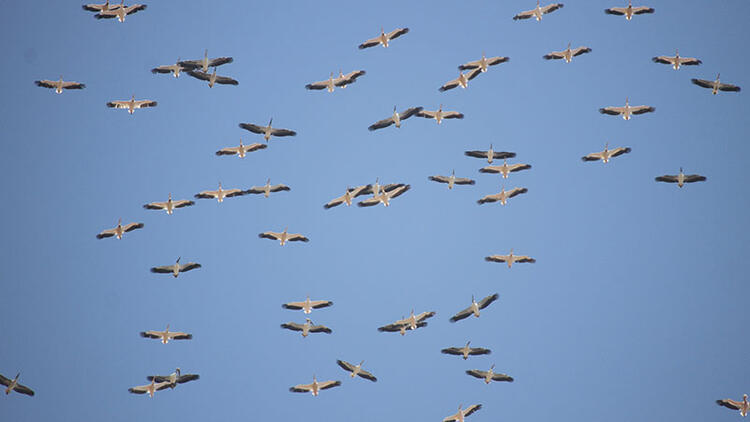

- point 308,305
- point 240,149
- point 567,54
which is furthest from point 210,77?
point 567,54

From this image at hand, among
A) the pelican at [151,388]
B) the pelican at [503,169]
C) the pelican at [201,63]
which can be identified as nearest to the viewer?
the pelican at [201,63]

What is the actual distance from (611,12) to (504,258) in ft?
28.2

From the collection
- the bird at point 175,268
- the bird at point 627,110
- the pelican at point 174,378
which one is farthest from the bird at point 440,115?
the pelican at point 174,378

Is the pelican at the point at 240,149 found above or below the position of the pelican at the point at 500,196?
above

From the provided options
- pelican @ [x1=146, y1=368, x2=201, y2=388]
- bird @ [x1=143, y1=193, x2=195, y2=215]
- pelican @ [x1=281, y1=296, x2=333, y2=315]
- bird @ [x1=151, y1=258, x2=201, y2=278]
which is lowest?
pelican @ [x1=146, y1=368, x2=201, y2=388]

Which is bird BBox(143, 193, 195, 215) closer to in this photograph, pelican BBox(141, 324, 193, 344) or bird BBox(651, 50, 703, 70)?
pelican BBox(141, 324, 193, 344)

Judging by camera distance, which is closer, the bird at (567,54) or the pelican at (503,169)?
the bird at (567,54)

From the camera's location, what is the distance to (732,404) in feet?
88.5

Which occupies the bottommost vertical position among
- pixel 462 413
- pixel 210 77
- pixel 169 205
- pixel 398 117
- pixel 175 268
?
pixel 462 413

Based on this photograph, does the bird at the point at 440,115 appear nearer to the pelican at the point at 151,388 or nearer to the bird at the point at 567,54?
the bird at the point at 567,54

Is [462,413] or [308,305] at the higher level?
[308,305]

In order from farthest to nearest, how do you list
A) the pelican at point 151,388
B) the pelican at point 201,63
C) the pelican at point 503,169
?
the pelican at point 503,169 < the pelican at point 151,388 < the pelican at point 201,63

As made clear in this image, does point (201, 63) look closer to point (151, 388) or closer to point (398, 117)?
point (398, 117)

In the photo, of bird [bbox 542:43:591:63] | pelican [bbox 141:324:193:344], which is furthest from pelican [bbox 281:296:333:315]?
bird [bbox 542:43:591:63]
